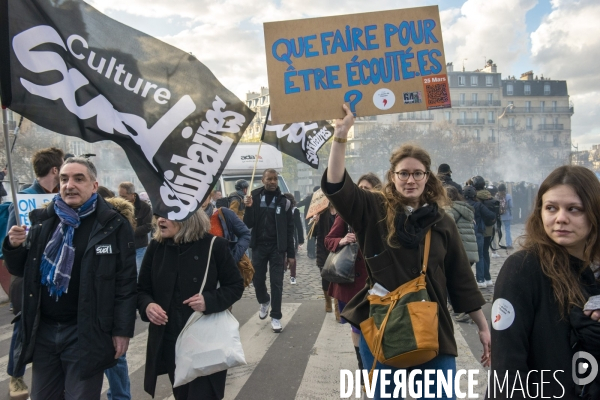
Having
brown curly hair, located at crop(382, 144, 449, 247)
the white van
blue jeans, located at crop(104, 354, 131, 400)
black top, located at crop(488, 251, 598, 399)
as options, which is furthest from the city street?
the white van

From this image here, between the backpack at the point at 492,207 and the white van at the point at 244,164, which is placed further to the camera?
the white van at the point at 244,164

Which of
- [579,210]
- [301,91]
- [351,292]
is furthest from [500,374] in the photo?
[351,292]

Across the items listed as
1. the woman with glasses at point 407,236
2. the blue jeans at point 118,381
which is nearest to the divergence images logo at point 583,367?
the woman with glasses at point 407,236

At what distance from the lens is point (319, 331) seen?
6.14 meters

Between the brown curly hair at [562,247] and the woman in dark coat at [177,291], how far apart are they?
1.99 m

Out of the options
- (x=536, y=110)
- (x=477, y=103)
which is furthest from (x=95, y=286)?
(x=536, y=110)

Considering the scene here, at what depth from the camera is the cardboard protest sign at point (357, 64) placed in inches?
108

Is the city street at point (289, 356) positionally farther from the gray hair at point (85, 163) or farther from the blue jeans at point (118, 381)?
the gray hair at point (85, 163)

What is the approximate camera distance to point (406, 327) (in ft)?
7.77

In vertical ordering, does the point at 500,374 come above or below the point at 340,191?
below

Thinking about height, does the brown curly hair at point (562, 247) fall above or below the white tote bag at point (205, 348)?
above

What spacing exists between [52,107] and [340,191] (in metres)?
1.90

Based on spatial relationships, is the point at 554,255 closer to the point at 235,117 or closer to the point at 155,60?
the point at 235,117

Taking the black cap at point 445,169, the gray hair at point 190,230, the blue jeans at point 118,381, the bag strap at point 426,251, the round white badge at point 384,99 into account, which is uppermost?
the round white badge at point 384,99
